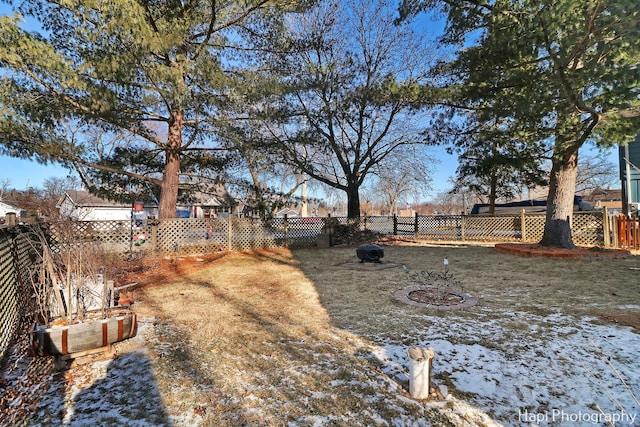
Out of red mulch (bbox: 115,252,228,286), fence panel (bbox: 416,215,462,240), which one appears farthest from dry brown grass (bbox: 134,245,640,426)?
fence panel (bbox: 416,215,462,240)

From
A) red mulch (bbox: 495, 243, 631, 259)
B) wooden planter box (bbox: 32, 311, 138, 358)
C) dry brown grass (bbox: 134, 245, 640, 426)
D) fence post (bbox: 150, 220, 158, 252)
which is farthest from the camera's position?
fence post (bbox: 150, 220, 158, 252)

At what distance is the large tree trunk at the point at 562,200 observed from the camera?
803 centimetres

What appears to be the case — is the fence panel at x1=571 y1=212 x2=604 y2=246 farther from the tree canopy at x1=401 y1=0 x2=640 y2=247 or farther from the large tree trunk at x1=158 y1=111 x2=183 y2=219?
the large tree trunk at x1=158 y1=111 x2=183 y2=219

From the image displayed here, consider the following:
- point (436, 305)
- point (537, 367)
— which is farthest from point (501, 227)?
point (537, 367)

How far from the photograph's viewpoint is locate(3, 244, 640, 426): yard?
192 centimetres

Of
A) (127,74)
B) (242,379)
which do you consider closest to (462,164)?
(127,74)

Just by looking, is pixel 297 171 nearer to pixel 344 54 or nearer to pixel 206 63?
pixel 344 54

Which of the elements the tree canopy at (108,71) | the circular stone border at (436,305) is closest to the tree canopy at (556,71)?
the circular stone border at (436,305)

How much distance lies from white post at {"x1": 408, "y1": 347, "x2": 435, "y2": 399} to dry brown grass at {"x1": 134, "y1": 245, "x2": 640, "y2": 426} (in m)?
0.08

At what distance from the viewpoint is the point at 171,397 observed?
2.10 m

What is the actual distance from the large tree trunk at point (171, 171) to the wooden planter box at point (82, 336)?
6203 millimetres

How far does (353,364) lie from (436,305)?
1.92 m

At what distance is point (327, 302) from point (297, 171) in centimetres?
793

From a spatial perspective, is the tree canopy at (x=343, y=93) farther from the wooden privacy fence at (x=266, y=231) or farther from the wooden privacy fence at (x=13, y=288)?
the wooden privacy fence at (x=13, y=288)
